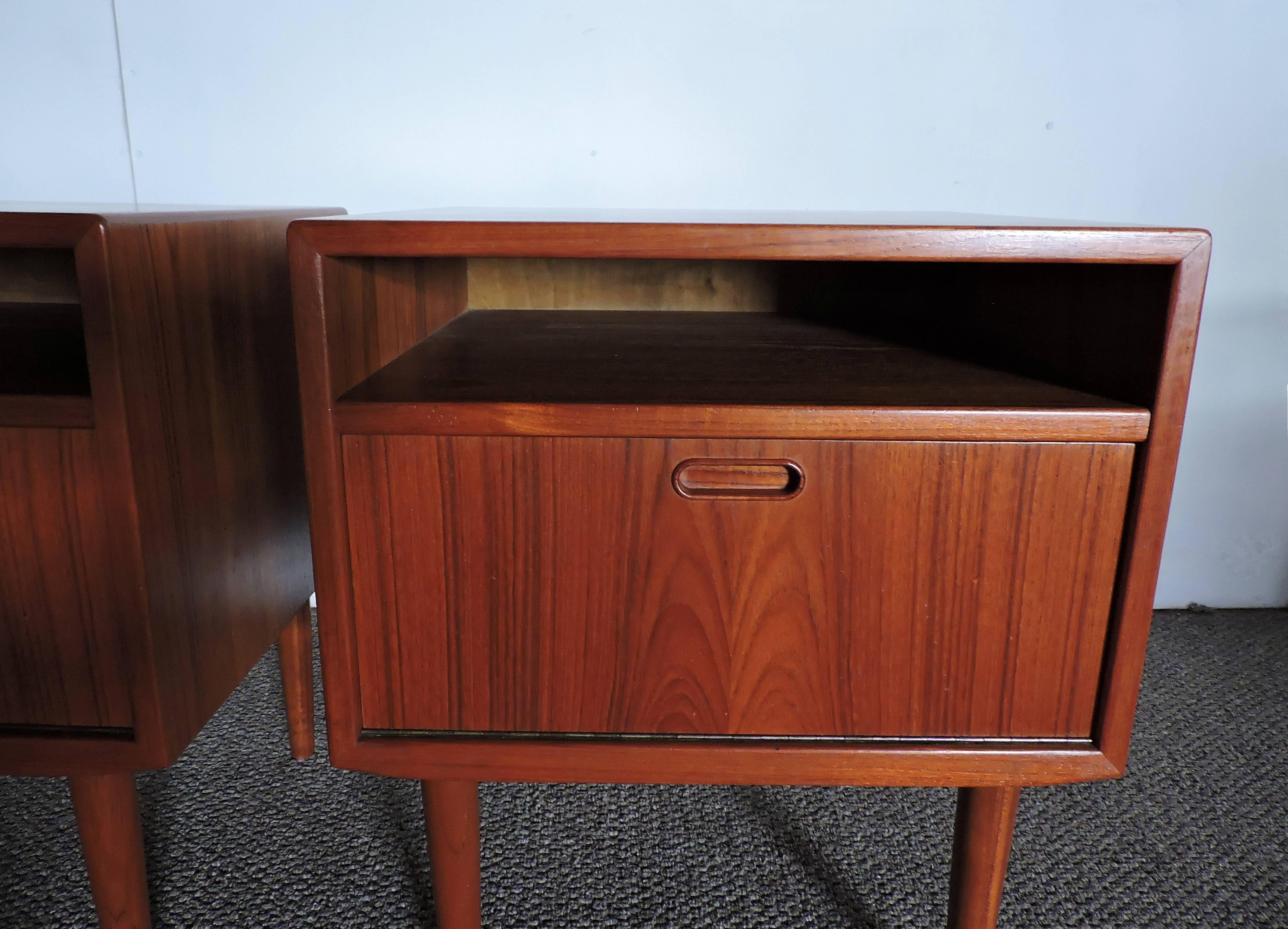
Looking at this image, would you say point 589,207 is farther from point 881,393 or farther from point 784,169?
point 881,393

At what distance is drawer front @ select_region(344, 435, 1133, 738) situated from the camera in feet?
1.65

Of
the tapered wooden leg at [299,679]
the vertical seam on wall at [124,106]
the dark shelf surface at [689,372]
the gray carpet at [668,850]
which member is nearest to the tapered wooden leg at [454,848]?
the gray carpet at [668,850]

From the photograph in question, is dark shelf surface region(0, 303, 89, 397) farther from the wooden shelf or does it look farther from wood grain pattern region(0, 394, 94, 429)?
the wooden shelf

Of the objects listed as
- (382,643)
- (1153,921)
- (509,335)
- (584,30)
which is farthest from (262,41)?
(1153,921)

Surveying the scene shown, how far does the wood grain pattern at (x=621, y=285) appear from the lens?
3.06 feet

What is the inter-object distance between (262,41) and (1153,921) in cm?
126

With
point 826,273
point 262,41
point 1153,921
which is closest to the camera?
point 1153,921

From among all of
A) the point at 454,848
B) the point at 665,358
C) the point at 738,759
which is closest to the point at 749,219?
the point at 665,358

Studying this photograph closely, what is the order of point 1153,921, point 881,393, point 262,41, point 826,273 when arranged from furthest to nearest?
point 262,41
point 826,273
point 1153,921
point 881,393

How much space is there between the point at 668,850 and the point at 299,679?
0.41m

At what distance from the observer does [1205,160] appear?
1135 mm

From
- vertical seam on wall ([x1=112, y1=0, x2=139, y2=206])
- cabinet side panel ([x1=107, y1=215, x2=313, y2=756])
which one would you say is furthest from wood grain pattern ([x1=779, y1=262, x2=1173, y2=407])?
vertical seam on wall ([x1=112, y1=0, x2=139, y2=206])

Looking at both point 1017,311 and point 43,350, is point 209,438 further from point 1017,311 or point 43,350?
point 1017,311

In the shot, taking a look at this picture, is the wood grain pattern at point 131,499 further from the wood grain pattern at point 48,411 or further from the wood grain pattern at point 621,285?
the wood grain pattern at point 621,285
